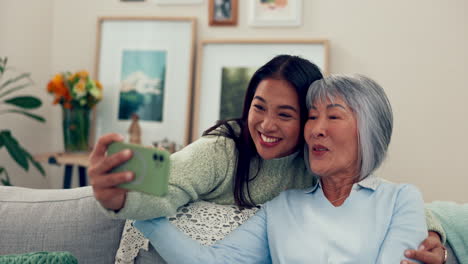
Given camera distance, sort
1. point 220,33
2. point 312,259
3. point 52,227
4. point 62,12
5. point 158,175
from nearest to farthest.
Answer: point 158,175, point 312,259, point 52,227, point 220,33, point 62,12

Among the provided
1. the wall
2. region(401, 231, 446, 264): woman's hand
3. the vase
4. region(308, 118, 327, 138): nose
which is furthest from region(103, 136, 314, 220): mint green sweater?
the vase

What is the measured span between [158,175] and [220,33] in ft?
7.36

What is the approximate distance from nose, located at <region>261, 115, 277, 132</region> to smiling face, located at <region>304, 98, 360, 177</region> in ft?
0.35

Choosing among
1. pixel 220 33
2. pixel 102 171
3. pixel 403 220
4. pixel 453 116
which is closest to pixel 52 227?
pixel 102 171

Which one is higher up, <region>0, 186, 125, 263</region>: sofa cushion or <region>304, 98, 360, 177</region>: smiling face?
<region>304, 98, 360, 177</region>: smiling face

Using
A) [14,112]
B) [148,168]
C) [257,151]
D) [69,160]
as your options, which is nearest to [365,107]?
[257,151]

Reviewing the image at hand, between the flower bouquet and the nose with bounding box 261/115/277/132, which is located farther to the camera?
the flower bouquet

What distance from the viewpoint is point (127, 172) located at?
89 centimetres

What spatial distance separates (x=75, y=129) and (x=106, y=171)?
2.18 m

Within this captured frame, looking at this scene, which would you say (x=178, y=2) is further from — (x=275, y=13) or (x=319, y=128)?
(x=319, y=128)

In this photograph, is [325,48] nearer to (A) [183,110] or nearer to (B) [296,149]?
(A) [183,110]

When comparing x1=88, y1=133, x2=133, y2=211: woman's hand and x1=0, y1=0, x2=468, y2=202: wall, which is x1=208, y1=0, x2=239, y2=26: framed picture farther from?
x1=88, y1=133, x2=133, y2=211: woman's hand

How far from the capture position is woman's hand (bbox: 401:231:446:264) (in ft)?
3.78

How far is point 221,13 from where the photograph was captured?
2.98m
